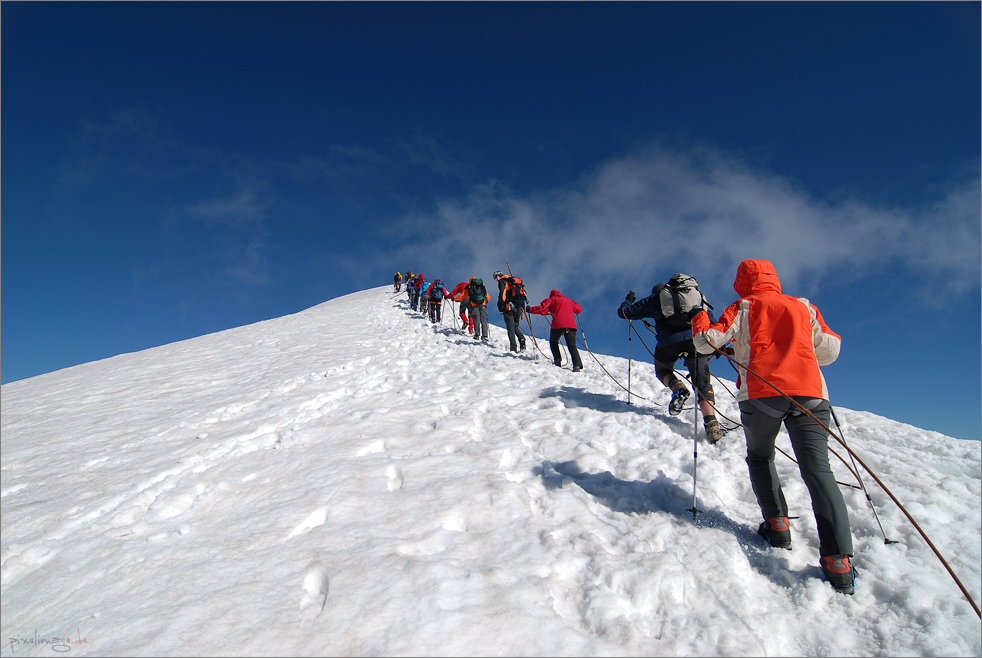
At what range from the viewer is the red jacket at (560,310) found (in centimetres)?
1035

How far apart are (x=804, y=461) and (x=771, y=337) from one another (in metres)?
1.00

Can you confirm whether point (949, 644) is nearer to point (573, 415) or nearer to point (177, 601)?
point (573, 415)

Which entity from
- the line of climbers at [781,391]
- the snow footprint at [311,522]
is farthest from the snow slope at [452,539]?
the line of climbers at [781,391]

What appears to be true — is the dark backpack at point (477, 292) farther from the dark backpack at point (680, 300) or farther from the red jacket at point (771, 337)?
the red jacket at point (771, 337)

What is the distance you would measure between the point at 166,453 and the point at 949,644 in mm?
7434

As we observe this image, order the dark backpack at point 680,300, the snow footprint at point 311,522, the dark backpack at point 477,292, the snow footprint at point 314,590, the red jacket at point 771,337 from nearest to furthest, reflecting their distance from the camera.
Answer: the snow footprint at point 314,590 < the red jacket at point 771,337 < the snow footprint at point 311,522 < the dark backpack at point 680,300 < the dark backpack at point 477,292

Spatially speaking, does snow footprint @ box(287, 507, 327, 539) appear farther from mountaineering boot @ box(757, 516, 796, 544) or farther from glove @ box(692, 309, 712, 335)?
glove @ box(692, 309, 712, 335)

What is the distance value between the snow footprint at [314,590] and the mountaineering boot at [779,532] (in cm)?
347

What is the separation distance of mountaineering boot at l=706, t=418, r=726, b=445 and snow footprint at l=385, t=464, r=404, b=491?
393cm

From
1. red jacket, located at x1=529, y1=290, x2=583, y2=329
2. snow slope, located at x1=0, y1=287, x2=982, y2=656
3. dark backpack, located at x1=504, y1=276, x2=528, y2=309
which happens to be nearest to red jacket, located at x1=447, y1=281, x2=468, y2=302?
dark backpack, located at x1=504, y1=276, x2=528, y2=309

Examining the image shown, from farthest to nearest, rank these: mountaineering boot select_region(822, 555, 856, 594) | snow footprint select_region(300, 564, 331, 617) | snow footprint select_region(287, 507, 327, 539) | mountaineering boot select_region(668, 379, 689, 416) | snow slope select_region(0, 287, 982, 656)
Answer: mountaineering boot select_region(668, 379, 689, 416) < snow footprint select_region(287, 507, 327, 539) < mountaineering boot select_region(822, 555, 856, 594) < snow footprint select_region(300, 564, 331, 617) < snow slope select_region(0, 287, 982, 656)

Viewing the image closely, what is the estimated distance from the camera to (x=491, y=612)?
2.55 metres

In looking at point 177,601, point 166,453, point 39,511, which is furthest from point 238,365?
point 177,601

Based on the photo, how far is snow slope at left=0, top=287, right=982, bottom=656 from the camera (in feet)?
8.12
